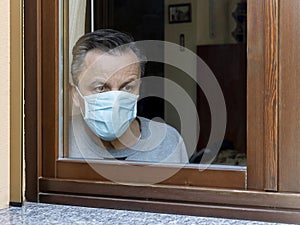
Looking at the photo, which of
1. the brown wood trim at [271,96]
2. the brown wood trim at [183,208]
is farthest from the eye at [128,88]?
the brown wood trim at [271,96]

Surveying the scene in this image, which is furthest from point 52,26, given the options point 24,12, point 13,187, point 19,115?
point 13,187

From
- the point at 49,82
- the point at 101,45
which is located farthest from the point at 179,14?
the point at 49,82

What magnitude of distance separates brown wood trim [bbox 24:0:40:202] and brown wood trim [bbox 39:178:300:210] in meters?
0.03

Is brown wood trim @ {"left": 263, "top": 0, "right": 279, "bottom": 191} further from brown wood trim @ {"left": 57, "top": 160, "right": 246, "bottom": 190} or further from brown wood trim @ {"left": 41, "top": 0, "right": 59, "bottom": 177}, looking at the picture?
brown wood trim @ {"left": 41, "top": 0, "right": 59, "bottom": 177}

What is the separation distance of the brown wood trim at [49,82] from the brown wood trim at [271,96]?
0.44m

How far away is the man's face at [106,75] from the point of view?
3.67ft

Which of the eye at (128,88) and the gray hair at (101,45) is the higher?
the gray hair at (101,45)

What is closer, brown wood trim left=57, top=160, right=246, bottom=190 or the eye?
brown wood trim left=57, top=160, right=246, bottom=190

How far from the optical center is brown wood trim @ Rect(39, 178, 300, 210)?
0.81m

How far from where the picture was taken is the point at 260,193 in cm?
82

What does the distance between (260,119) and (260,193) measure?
128mm

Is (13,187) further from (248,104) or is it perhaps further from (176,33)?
(176,33)
